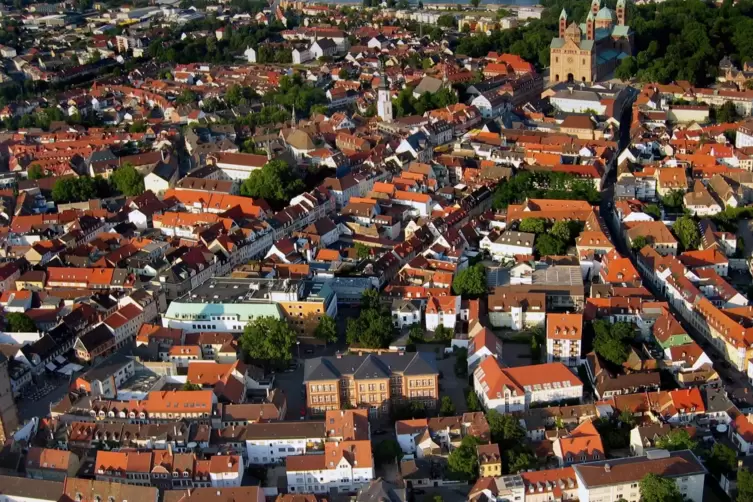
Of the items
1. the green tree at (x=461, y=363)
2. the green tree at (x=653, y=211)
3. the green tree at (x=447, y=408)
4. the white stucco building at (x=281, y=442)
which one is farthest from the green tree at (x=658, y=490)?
the green tree at (x=653, y=211)

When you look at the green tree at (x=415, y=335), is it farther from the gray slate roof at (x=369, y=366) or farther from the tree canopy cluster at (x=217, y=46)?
the tree canopy cluster at (x=217, y=46)

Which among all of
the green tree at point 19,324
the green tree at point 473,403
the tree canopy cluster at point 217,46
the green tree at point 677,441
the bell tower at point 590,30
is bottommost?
the tree canopy cluster at point 217,46

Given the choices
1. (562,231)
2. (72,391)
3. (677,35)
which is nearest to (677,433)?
(562,231)

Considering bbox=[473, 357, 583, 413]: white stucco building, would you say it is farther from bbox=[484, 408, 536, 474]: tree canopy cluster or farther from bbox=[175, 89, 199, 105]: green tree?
bbox=[175, 89, 199, 105]: green tree

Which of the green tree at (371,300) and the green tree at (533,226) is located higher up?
the green tree at (533,226)

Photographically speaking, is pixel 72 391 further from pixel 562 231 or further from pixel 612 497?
pixel 562 231

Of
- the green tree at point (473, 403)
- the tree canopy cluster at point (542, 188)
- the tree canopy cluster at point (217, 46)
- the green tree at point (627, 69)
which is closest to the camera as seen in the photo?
the green tree at point (473, 403)

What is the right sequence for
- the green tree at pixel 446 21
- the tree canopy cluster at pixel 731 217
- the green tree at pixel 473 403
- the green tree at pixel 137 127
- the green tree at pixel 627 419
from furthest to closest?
the green tree at pixel 446 21, the green tree at pixel 137 127, the tree canopy cluster at pixel 731 217, the green tree at pixel 473 403, the green tree at pixel 627 419
